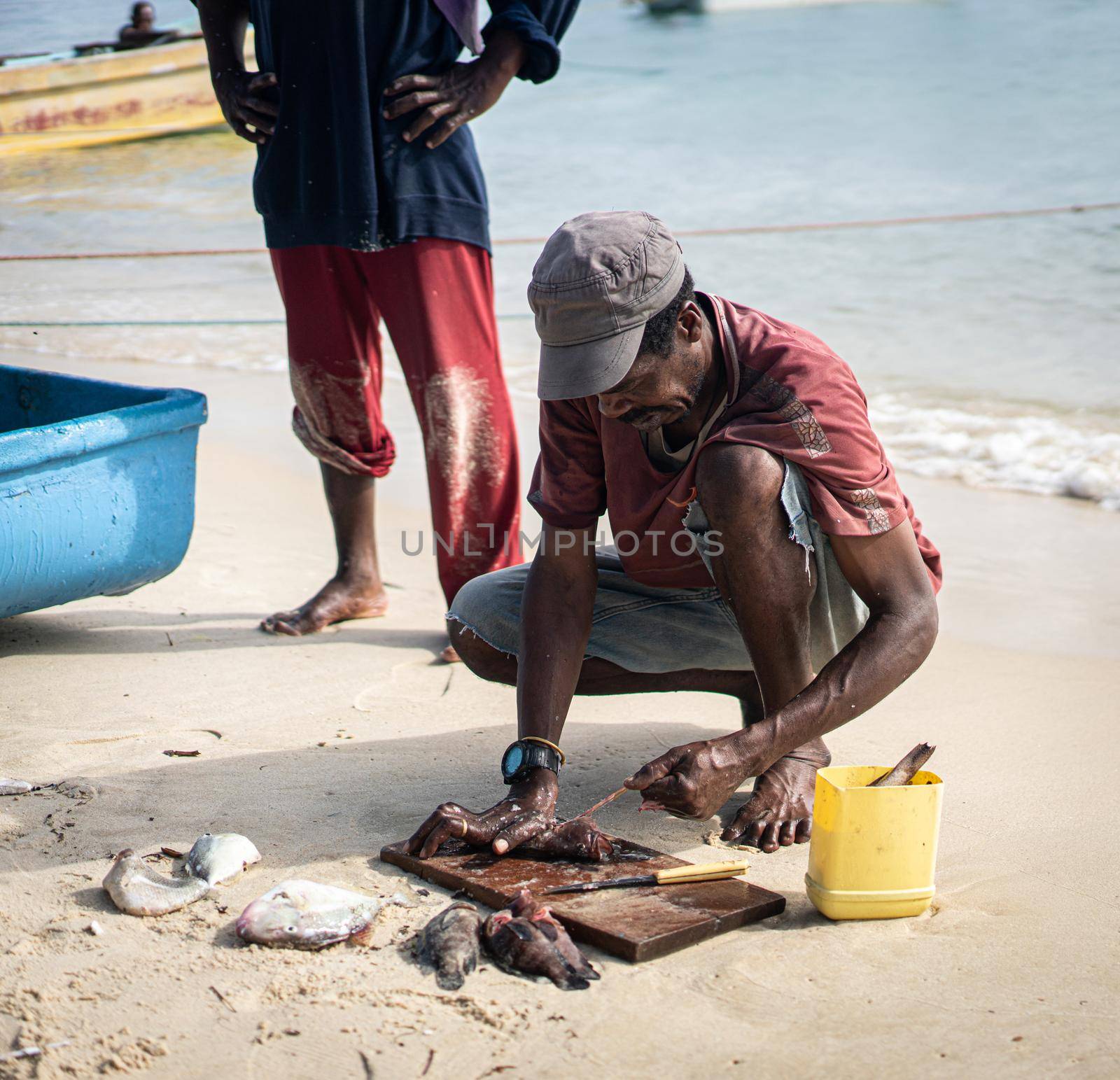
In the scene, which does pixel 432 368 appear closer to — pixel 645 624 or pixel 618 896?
A: pixel 645 624

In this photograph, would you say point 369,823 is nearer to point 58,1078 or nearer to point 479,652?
point 479,652

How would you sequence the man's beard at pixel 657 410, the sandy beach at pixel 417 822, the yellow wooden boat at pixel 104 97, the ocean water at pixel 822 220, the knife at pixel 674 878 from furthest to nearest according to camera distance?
the yellow wooden boat at pixel 104 97, the ocean water at pixel 822 220, the man's beard at pixel 657 410, the knife at pixel 674 878, the sandy beach at pixel 417 822

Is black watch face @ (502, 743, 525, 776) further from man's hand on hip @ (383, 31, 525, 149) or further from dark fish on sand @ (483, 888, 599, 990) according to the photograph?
man's hand on hip @ (383, 31, 525, 149)

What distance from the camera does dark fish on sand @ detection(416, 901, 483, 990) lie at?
5.95ft

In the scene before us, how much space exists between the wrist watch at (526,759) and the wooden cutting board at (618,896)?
0.15m

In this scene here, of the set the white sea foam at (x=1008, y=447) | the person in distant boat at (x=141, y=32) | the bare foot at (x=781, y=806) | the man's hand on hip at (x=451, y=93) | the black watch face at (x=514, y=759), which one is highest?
the person in distant boat at (x=141, y=32)

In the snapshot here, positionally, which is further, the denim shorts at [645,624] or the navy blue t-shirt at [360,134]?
the navy blue t-shirt at [360,134]

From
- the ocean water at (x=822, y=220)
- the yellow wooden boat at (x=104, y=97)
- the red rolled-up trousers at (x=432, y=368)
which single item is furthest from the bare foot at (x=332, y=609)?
the yellow wooden boat at (x=104, y=97)

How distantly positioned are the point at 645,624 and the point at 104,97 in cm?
1005

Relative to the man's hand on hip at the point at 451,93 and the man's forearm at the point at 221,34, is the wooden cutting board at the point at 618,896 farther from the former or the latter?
the man's forearm at the point at 221,34

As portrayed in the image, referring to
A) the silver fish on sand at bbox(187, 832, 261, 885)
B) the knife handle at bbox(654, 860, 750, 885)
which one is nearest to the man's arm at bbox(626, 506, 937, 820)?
the knife handle at bbox(654, 860, 750, 885)

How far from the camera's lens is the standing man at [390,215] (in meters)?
3.17

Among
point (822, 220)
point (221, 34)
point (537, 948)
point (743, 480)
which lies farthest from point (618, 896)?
point (822, 220)

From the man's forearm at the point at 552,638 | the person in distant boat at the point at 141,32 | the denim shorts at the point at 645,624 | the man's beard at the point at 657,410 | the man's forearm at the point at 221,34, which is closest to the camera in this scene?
the man's beard at the point at 657,410
